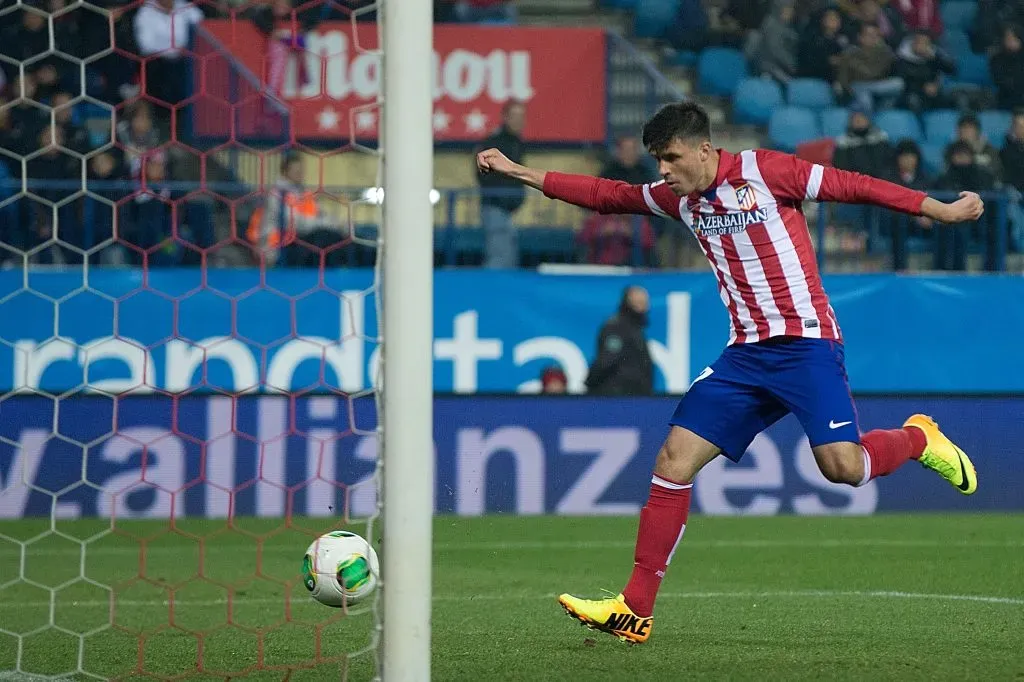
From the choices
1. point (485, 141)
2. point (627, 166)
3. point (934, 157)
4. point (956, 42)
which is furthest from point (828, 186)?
point (956, 42)

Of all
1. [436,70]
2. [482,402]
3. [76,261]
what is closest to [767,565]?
[482,402]

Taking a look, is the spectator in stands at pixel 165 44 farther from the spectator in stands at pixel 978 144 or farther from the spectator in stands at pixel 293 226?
the spectator in stands at pixel 978 144

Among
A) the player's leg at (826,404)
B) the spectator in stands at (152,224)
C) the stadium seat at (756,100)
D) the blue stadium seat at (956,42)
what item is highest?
the blue stadium seat at (956,42)

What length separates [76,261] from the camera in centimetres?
1111

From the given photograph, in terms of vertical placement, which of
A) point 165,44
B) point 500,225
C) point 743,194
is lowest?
point 500,225

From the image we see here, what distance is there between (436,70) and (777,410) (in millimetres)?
9624

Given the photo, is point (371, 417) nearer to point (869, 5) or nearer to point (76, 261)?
point (76, 261)

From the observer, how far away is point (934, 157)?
540 inches

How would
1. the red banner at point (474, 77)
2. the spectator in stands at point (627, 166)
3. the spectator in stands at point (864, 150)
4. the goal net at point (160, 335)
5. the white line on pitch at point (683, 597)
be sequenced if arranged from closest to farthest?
1. the white line on pitch at point (683, 597)
2. the goal net at point (160, 335)
3. the spectator in stands at point (627, 166)
4. the spectator in stands at point (864, 150)
5. the red banner at point (474, 77)

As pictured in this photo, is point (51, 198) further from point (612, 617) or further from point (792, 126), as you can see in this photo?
point (612, 617)

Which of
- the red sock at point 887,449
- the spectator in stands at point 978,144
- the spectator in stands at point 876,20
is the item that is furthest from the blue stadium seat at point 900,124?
the red sock at point 887,449

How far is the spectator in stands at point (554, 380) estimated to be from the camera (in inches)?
421

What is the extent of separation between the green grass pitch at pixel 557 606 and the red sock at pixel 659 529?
24 centimetres

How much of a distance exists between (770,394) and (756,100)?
988cm
